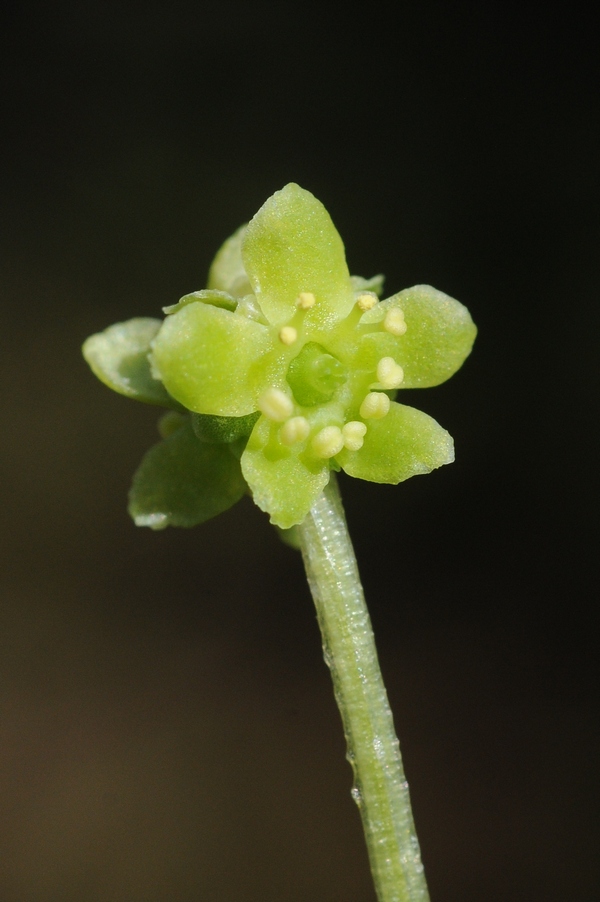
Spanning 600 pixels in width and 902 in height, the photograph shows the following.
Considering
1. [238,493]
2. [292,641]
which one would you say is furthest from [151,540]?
[238,493]

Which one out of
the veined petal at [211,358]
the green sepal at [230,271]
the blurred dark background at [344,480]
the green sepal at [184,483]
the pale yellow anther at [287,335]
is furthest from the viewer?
the blurred dark background at [344,480]

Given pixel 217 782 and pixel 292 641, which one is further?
pixel 292 641

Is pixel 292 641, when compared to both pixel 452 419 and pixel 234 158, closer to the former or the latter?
pixel 452 419

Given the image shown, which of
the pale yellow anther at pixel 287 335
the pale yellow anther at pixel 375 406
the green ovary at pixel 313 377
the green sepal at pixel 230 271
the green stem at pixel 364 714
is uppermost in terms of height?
the green sepal at pixel 230 271

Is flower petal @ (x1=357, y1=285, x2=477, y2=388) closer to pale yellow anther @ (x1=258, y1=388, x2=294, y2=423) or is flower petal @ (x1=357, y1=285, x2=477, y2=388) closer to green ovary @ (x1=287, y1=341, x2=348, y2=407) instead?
green ovary @ (x1=287, y1=341, x2=348, y2=407)

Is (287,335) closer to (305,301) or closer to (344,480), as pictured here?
(305,301)

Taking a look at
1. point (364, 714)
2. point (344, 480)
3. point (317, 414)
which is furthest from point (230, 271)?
point (344, 480)

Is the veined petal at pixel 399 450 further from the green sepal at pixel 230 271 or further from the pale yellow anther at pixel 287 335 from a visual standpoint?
the green sepal at pixel 230 271

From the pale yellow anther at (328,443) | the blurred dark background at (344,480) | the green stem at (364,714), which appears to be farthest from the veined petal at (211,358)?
the blurred dark background at (344,480)
